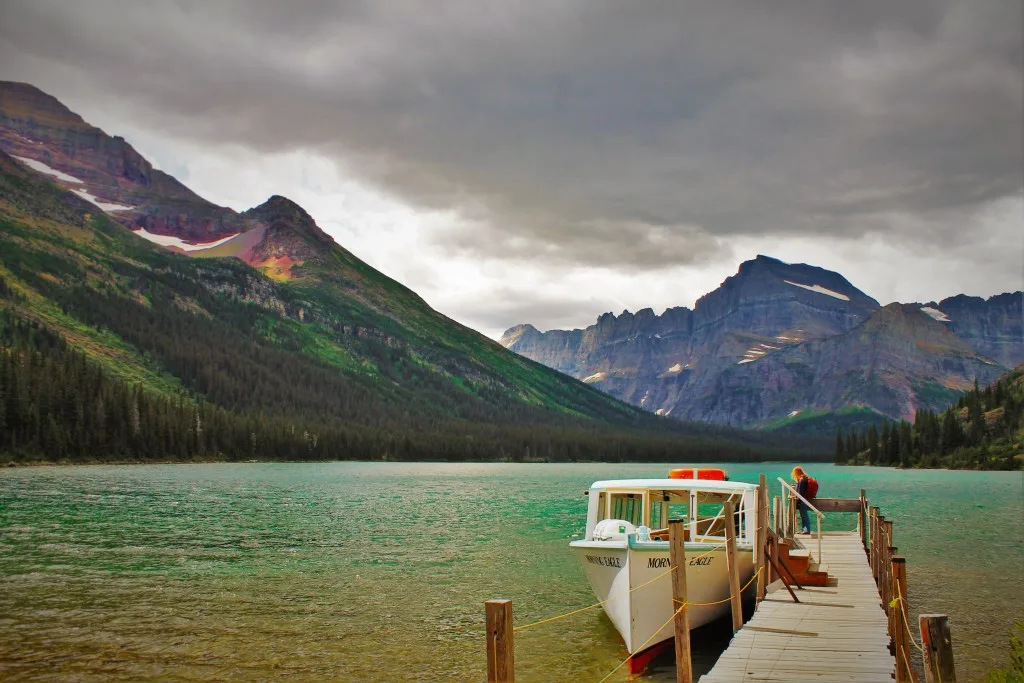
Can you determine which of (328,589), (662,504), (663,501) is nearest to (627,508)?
(663,501)

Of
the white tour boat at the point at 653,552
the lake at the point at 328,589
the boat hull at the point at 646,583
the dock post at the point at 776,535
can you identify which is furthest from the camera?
the dock post at the point at 776,535

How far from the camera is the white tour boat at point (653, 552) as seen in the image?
2928cm

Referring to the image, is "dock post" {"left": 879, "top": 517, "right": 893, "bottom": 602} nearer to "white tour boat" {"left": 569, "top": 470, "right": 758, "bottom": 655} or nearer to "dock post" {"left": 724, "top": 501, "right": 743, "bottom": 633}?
"white tour boat" {"left": 569, "top": 470, "right": 758, "bottom": 655}

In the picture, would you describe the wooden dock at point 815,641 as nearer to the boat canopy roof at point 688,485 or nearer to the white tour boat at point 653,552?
the white tour boat at point 653,552

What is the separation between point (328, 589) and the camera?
43.6 m

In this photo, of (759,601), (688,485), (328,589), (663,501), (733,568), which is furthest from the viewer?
(328,589)

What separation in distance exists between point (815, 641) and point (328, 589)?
2581cm

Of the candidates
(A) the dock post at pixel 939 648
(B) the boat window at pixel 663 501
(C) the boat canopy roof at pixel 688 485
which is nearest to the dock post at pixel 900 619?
(A) the dock post at pixel 939 648

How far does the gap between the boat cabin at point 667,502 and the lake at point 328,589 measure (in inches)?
168

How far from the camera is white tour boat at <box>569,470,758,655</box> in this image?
29.3m

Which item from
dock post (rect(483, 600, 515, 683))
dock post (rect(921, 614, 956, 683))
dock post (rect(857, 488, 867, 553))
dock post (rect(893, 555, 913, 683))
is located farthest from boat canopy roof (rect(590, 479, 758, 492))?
dock post (rect(857, 488, 867, 553))

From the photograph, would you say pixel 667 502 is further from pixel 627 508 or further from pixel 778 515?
pixel 778 515

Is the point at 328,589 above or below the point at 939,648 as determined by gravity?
below

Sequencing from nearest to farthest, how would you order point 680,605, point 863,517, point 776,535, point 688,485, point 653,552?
point 680,605, point 653,552, point 688,485, point 776,535, point 863,517
